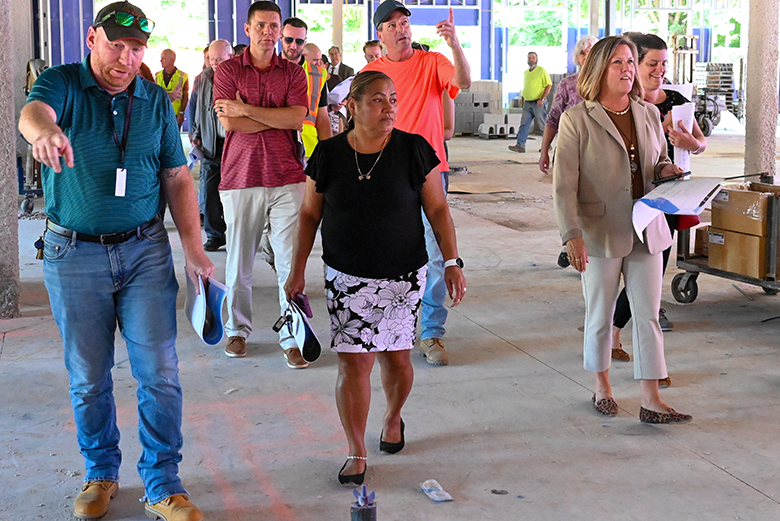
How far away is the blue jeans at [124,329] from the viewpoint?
10.7 feet

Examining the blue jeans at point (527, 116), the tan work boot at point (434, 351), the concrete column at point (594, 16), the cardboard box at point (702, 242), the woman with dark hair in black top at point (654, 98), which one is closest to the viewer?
the woman with dark hair in black top at point (654, 98)

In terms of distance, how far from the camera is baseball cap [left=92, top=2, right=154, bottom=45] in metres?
3.10

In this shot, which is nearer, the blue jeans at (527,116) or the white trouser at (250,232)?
the white trouser at (250,232)

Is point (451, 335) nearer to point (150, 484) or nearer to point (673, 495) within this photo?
point (673, 495)

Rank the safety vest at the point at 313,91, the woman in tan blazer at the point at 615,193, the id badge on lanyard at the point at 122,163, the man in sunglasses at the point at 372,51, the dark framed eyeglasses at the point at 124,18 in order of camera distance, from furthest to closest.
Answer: the man in sunglasses at the point at 372,51
the safety vest at the point at 313,91
the woman in tan blazer at the point at 615,193
the id badge on lanyard at the point at 122,163
the dark framed eyeglasses at the point at 124,18

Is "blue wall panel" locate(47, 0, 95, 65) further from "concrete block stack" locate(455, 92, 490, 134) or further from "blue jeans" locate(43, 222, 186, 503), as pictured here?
"blue jeans" locate(43, 222, 186, 503)

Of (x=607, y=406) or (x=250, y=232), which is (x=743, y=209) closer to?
(x=607, y=406)

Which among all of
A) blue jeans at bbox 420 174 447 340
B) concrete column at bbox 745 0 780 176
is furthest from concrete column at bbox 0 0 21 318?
concrete column at bbox 745 0 780 176

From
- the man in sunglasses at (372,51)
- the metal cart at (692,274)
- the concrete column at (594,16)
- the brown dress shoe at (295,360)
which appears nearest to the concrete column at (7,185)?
the brown dress shoe at (295,360)

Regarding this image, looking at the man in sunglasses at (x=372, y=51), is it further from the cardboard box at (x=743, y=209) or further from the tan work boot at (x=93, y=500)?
the tan work boot at (x=93, y=500)

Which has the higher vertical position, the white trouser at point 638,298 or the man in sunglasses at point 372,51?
the man in sunglasses at point 372,51

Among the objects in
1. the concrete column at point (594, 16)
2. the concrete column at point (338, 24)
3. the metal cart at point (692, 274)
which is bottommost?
the metal cart at point (692, 274)

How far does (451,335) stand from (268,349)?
1234mm

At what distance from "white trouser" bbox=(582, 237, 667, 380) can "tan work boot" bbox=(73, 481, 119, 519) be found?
Result: 8.00 feet
